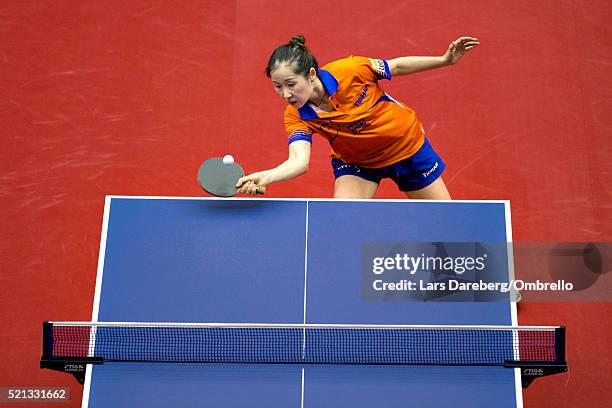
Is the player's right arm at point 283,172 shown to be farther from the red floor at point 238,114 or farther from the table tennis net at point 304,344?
the red floor at point 238,114

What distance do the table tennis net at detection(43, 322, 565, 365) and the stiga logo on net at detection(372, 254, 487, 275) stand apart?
0.30 m

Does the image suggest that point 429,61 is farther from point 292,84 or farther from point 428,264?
point 428,264

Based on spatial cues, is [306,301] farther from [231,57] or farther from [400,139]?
[231,57]

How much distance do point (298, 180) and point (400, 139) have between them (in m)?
1.49

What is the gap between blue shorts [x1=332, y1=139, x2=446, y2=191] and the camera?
452 centimetres

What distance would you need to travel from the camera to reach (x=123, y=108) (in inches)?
244

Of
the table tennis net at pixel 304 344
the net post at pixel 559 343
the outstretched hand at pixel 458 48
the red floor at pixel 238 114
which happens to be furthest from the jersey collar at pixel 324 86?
the net post at pixel 559 343

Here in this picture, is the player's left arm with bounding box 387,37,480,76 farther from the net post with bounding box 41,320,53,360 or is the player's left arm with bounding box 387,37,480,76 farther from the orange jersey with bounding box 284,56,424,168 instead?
the net post with bounding box 41,320,53,360

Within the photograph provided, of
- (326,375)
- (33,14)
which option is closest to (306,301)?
(326,375)

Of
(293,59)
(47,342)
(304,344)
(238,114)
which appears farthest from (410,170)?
(47,342)

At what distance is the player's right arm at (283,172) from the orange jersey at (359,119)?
0.20ft

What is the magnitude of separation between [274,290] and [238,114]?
8.48ft

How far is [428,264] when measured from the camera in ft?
12.6

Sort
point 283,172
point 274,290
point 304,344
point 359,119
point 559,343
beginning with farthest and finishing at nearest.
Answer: point 359,119, point 283,172, point 274,290, point 304,344, point 559,343
